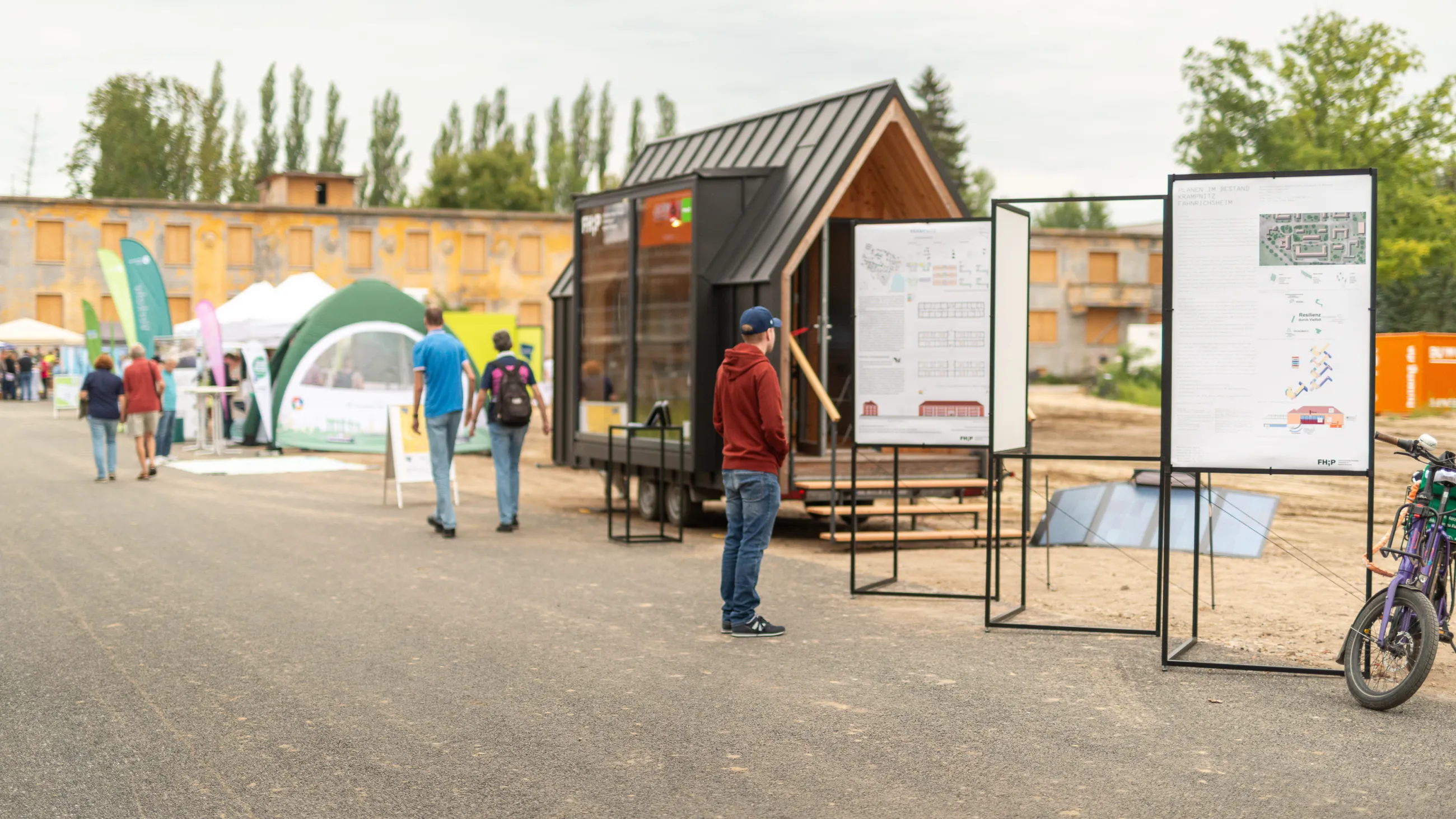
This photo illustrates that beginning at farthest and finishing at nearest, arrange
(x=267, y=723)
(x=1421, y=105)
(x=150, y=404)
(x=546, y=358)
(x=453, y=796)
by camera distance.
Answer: (x=546, y=358) → (x=1421, y=105) → (x=150, y=404) → (x=267, y=723) → (x=453, y=796)

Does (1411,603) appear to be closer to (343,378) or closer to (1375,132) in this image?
(343,378)

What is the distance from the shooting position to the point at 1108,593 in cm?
958

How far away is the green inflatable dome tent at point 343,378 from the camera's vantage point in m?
23.6

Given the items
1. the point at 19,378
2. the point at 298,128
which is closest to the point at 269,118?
the point at 298,128

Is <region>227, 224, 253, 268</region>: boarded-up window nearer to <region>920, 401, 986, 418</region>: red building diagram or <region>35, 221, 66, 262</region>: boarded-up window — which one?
<region>35, 221, 66, 262</region>: boarded-up window

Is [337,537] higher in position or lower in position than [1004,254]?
lower

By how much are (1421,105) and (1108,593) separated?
38897mm

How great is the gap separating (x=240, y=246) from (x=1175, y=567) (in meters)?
50.5

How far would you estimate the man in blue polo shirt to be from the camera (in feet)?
40.3

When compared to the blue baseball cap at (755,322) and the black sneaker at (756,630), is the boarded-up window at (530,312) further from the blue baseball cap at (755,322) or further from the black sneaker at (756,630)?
the black sneaker at (756,630)

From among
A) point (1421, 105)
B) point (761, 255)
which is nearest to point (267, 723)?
point (761, 255)

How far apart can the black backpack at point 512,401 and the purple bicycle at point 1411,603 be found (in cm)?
759

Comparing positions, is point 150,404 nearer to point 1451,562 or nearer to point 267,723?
point 267,723

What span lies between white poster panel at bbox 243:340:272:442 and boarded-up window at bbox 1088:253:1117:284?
1858 inches
